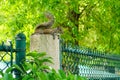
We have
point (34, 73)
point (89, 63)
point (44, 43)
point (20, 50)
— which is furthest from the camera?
point (89, 63)

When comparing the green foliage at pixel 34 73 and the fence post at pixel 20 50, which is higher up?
the fence post at pixel 20 50

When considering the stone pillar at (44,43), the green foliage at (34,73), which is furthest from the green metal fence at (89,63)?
the green foliage at (34,73)

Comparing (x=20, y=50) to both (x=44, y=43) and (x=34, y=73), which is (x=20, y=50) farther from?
(x=44, y=43)

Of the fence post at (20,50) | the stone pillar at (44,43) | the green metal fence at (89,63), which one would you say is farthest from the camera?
the green metal fence at (89,63)

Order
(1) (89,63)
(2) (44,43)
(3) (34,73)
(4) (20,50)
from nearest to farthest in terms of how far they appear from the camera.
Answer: (3) (34,73) < (4) (20,50) < (2) (44,43) < (1) (89,63)

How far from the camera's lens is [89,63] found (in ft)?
20.6

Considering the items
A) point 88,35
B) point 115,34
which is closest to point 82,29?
point 88,35

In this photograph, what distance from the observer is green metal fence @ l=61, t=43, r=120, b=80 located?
17.6 ft

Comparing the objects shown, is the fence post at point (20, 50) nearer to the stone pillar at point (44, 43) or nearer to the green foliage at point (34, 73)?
the green foliage at point (34, 73)

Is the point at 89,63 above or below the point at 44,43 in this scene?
below

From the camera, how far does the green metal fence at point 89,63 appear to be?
5.36 meters

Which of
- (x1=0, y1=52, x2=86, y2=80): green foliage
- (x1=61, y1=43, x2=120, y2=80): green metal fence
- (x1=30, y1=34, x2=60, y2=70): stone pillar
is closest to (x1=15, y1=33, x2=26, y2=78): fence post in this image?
(x1=0, y1=52, x2=86, y2=80): green foliage

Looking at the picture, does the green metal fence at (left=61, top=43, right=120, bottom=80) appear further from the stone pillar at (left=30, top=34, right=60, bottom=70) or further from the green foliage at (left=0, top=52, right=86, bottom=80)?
the green foliage at (left=0, top=52, right=86, bottom=80)

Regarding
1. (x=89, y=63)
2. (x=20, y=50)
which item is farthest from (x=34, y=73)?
(x=89, y=63)
